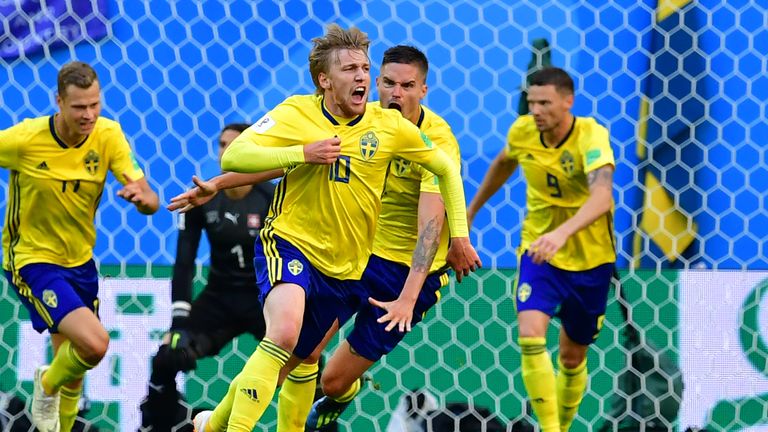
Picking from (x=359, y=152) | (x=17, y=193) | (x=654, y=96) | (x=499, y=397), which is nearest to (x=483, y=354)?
(x=499, y=397)

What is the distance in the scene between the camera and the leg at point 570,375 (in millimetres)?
5520

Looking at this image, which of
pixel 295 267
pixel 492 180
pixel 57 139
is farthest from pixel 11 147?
pixel 492 180

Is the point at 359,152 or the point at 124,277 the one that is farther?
the point at 124,277

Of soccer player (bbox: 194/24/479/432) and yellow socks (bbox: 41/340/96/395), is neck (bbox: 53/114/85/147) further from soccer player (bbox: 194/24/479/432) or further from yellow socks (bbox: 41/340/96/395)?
soccer player (bbox: 194/24/479/432)

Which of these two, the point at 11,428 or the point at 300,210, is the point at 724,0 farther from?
the point at 11,428

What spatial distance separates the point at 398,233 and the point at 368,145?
33.0 inches

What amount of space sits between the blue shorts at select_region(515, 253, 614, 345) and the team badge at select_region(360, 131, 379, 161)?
4.45 feet

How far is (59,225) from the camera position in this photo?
5.50 meters

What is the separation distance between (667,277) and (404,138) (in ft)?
6.40

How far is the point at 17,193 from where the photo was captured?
18.0ft

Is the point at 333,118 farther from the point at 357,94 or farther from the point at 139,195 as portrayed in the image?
the point at 139,195

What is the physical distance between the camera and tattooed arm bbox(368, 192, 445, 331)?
4371 millimetres

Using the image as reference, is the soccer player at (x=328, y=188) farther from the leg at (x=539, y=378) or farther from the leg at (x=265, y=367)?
the leg at (x=539, y=378)

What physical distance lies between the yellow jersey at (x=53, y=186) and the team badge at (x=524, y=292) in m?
1.76
